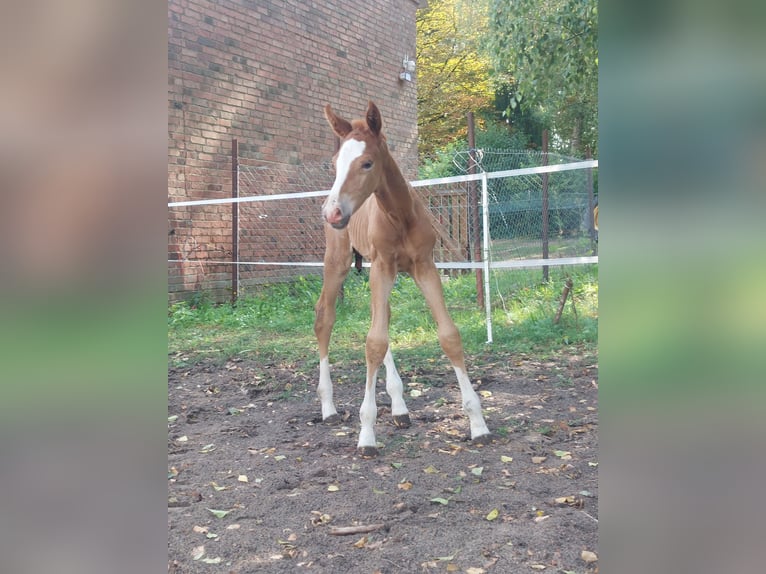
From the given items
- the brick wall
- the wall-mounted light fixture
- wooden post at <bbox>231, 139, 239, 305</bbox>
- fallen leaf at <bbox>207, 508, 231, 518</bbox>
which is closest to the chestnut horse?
fallen leaf at <bbox>207, 508, 231, 518</bbox>

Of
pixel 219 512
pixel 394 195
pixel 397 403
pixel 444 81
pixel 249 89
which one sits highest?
pixel 444 81

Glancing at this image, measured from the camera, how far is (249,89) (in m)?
10.1

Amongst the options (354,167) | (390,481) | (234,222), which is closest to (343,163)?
(354,167)

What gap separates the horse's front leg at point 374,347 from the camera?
3.59m

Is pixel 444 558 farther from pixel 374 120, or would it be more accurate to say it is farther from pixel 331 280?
pixel 331 280

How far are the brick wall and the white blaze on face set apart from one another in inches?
200

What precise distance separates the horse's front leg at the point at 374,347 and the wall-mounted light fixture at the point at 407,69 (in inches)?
415

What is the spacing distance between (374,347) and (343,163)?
3.71 feet

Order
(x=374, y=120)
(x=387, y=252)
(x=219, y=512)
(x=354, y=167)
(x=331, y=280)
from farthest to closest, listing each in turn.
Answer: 1. (x=331, y=280)
2. (x=387, y=252)
3. (x=374, y=120)
4. (x=354, y=167)
5. (x=219, y=512)
